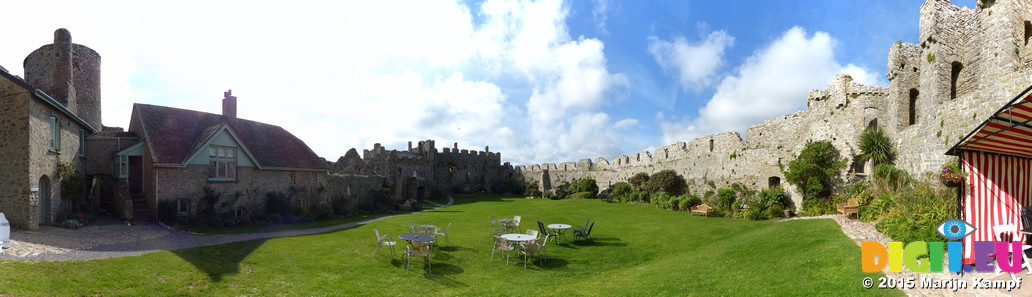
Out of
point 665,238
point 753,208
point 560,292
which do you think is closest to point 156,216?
point 560,292

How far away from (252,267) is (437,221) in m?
10.1

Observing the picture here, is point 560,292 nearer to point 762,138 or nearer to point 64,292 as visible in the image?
point 64,292

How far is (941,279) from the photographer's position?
22.9ft

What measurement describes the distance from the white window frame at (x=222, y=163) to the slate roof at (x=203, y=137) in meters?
0.48

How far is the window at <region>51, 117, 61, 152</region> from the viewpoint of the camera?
1477 cm

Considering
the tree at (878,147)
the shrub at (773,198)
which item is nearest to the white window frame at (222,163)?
the shrub at (773,198)

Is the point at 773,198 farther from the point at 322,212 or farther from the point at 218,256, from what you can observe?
the point at 322,212

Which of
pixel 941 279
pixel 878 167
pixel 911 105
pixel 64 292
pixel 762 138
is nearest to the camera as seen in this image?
pixel 941 279

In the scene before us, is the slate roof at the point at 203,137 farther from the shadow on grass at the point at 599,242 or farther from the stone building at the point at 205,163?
the shadow on grass at the point at 599,242

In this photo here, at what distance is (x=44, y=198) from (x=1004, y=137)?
86.3 ft

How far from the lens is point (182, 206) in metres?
18.4

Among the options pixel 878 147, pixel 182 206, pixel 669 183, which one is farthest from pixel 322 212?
pixel 878 147

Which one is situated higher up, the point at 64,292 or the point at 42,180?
the point at 42,180

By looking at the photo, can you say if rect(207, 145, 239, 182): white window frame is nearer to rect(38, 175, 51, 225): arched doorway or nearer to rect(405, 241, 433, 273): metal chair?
rect(38, 175, 51, 225): arched doorway
